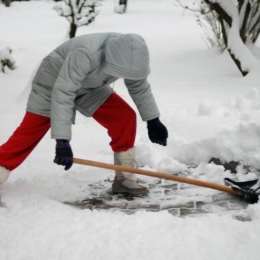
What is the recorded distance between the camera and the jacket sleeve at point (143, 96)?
3072mm

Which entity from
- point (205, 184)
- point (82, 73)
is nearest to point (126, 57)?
point (82, 73)

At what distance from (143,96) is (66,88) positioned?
600 mm

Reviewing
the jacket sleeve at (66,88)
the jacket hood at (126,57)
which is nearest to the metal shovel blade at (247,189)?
the jacket hood at (126,57)

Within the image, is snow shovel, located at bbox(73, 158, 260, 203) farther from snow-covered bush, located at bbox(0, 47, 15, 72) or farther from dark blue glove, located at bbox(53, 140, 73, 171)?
snow-covered bush, located at bbox(0, 47, 15, 72)

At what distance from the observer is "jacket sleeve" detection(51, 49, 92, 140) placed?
2730mm

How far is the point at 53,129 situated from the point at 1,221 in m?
0.60

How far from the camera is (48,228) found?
2.48 meters

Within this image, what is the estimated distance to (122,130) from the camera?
3115 mm

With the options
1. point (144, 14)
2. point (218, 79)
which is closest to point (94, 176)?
point (218, 79)

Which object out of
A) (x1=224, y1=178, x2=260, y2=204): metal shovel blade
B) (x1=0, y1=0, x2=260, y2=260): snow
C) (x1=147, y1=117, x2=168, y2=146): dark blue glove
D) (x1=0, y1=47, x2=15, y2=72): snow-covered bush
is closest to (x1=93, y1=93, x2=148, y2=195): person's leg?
(x1=147, y1=117, x2=168, y2=146): dark blue glove

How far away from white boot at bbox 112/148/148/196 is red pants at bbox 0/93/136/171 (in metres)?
0.05

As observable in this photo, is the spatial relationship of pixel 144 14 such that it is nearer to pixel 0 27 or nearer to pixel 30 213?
pixel 0 27

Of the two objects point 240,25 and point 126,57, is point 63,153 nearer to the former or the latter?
point 126,57

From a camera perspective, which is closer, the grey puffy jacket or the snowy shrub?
the grey puffy jacket
